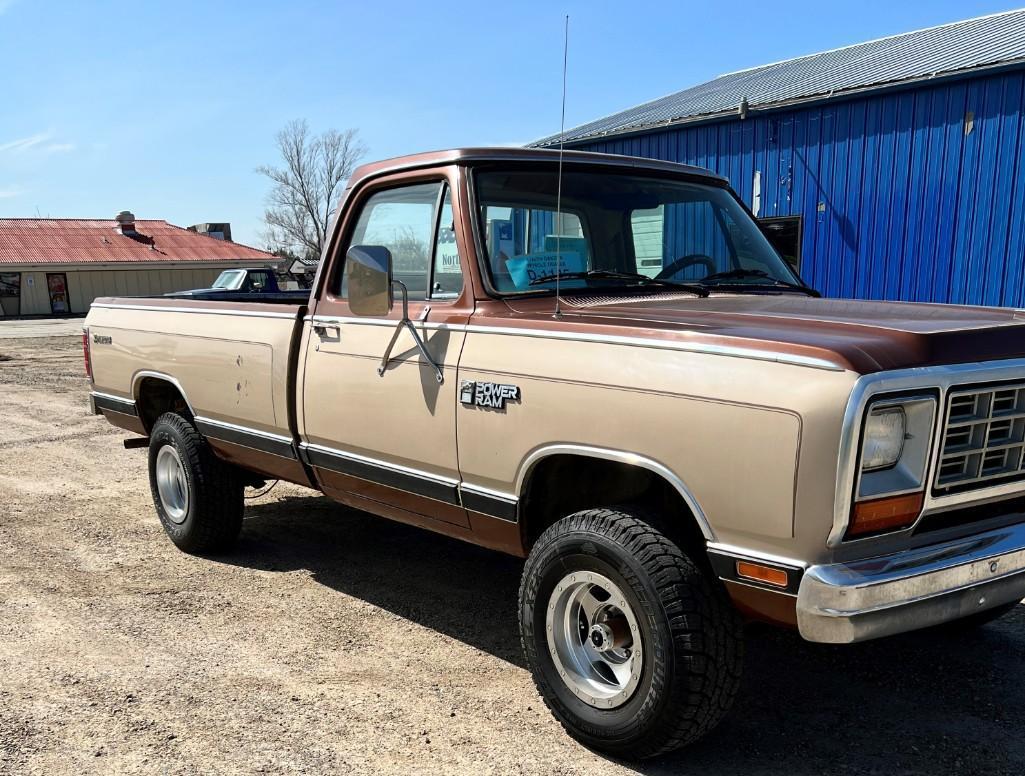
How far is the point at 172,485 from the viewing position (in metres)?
5.41

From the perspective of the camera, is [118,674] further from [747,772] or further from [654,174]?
[654,174]

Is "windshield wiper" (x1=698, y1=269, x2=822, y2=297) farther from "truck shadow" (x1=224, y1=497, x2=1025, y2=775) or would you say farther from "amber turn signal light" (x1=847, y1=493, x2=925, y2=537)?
"amber turn signal light" (x1=847, y1=493, x2=925, y2=537)

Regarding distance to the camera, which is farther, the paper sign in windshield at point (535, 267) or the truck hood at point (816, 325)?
the paper sign in windshield at point (535, 267)

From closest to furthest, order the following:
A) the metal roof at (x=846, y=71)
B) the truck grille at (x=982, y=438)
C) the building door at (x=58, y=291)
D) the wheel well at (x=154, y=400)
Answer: the truck grille at (x=982, y=438), the wheel well at (x=154, y=400), the metal roof at (x=846, y=71), the building door at (x=58, y=291)

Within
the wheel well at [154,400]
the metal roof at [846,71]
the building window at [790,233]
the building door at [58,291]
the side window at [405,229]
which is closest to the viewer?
the side window at [405,229]

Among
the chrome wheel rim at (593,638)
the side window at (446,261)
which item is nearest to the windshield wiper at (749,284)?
the side window at (446,261)

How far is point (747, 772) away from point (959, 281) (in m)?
7.87

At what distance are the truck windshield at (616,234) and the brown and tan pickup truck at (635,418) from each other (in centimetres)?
1

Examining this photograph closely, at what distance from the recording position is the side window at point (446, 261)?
11.8 feet

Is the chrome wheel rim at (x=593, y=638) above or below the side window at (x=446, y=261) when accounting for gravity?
below

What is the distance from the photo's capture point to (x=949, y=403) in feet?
8.21

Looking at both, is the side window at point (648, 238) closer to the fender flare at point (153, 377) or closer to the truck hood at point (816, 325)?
the truck hood at point (816, 325)

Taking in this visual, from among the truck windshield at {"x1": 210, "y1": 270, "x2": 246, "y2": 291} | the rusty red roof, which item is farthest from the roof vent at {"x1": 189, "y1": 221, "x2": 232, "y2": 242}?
the truck windshield at {"x1": 210, "y1": 270, "x2": 246, "y2": 291}

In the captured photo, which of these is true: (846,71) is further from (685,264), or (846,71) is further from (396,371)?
(396,371)
